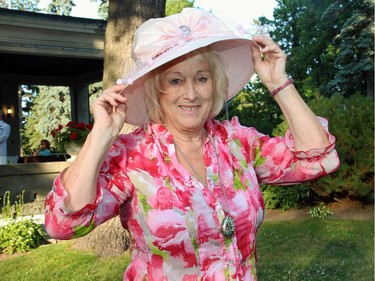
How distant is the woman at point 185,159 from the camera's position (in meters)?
1.96

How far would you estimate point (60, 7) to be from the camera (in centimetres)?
4741

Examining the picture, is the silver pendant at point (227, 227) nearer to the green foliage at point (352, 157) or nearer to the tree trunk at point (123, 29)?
the tree trunk at point (123, 29)

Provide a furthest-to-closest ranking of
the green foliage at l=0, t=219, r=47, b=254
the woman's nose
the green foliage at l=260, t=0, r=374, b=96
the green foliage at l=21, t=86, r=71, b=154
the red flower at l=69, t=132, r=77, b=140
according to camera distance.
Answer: the green foliage at l=21, t=86, r=71, b=154 < the green foliage at l=260, t=0, r=374, b=96 < the red flower at l=69, t=132, r=77, b=140 < the green foliage at l=0, t=219, r=47, b=254 < the woman's nose

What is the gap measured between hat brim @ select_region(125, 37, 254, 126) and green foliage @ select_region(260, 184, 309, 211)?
810cm

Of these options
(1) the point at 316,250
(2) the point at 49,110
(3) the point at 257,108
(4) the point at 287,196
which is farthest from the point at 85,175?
(2) the point at 49,110

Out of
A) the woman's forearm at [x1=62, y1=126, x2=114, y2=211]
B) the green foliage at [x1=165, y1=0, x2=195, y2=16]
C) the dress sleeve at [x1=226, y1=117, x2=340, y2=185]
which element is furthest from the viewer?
the green foliage at [x1=165, y1=0, x2=195, y2=16]

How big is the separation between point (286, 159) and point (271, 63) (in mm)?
461

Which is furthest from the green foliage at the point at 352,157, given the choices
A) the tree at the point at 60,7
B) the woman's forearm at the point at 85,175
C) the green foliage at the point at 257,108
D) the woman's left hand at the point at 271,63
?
the tree at the point at 60,7

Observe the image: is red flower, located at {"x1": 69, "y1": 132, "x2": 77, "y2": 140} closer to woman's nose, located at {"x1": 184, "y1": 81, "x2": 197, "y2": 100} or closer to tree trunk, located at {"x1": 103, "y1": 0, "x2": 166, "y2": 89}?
tree trunk, located at {"x1": 103, "y1": 0, "x2": 166, "y2": 89}

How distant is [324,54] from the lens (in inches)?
1154

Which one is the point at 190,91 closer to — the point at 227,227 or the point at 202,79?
the point at 202,79

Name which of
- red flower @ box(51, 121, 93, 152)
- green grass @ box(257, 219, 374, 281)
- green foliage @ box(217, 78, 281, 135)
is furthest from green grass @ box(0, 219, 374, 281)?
green foliage @ box(217, 78, 281, 135)

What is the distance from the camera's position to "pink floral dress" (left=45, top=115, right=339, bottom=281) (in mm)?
1989

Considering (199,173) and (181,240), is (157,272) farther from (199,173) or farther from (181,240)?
(199,173)
